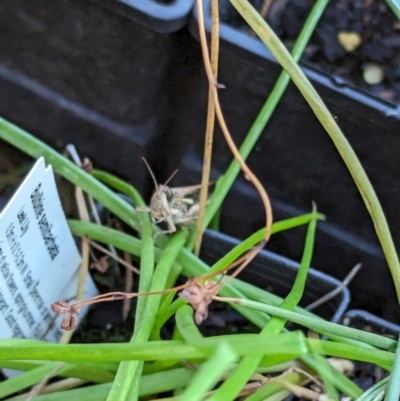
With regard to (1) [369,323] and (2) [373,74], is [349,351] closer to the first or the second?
(1) [369,323]

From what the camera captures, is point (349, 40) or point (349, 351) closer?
point (349, 351)

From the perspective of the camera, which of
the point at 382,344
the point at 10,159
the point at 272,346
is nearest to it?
the point at 272,346

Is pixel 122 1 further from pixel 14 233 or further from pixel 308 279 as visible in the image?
pixel 308 279

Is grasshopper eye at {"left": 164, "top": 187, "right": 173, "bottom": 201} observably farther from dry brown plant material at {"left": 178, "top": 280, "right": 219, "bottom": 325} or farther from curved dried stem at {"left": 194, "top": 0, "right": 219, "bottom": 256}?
dry brown plant material at {"left": 178, "top": 280, "right": 219, "bottom": 325}

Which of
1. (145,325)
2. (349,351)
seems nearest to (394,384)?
(349,351)

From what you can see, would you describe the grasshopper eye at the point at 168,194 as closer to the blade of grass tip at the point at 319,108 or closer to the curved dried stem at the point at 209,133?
the curved dried stem at the point at 209,133

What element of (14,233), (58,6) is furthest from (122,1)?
(14,233)

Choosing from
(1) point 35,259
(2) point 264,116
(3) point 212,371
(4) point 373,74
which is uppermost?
(4) point 373,74
